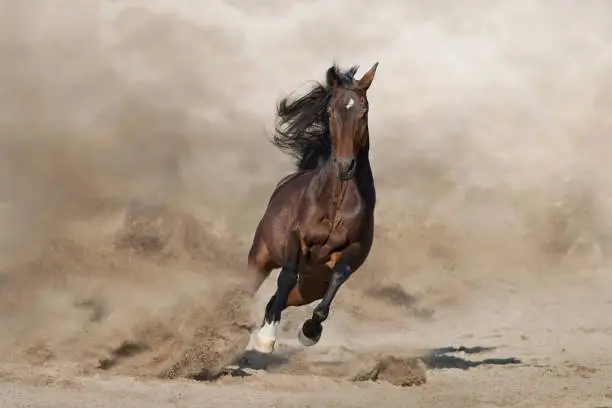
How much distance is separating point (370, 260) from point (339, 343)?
7.52 feet

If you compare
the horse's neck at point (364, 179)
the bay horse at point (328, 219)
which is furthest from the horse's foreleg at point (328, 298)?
the horse's neck at point (364, 179)

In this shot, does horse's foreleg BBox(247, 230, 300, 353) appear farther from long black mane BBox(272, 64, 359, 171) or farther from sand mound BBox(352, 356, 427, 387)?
long black mane BBox(272, 64, 359, 171)

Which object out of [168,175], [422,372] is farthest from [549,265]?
[422,372]

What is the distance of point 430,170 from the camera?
12344 millimetres

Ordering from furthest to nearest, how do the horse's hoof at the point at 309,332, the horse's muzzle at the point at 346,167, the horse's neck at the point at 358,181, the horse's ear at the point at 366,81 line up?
the horse's neck at the point at 358,181 → the horse's ear at the point at 366,81 → the horse's hoof at the point at 309,332 → the horse's muzzle at the point at 346,167

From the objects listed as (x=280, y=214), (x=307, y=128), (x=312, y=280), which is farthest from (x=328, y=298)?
(x=307, y=128)

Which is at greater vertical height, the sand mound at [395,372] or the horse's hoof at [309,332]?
the horse's hoof at [309,332]

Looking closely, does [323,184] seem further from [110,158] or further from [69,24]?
[69,24]

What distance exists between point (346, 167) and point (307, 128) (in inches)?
64.2

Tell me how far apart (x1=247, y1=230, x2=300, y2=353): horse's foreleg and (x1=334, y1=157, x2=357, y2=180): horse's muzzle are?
0.65 meters

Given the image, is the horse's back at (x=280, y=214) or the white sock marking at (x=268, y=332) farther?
the horse's back at (x=280, y=214)

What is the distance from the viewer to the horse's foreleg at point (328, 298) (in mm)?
6249

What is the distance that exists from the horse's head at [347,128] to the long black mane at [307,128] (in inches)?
34.9

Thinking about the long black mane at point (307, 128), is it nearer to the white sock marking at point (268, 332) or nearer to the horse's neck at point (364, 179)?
the horse's neck at point (364, 179)
